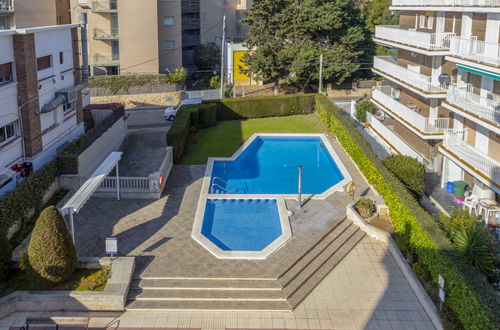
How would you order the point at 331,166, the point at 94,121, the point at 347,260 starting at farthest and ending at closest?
the point at 94,121 → the point at 331,166 → the point at 347,260

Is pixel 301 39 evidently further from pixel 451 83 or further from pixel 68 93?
pixel 68 93

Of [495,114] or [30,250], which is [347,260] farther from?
[30,250]

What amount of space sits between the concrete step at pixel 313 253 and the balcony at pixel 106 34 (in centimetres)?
3831

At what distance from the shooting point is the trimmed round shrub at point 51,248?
60.4 ft

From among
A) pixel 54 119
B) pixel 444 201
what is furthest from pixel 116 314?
pixel 444 201

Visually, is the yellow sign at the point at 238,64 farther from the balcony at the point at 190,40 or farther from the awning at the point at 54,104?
the awning at the point at 54,104

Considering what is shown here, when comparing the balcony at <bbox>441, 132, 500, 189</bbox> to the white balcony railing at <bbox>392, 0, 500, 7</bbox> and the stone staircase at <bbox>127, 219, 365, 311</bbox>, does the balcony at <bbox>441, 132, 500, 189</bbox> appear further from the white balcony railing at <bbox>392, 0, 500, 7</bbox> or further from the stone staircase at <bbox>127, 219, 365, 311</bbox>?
the stone staircase at <bbox>127, 219, 365, 311</bbox>

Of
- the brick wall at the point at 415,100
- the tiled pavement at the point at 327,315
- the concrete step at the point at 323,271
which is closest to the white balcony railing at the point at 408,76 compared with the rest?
the brick wall at the point at 415,100

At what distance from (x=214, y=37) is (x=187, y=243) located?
5530cm

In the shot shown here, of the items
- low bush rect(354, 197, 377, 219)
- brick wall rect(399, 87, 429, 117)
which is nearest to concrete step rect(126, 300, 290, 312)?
low bush rect(354, 197, 377, 219)

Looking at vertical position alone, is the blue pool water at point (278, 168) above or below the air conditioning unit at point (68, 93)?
below

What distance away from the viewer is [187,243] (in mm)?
22609

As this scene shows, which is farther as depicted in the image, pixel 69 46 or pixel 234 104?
pixel 234 104

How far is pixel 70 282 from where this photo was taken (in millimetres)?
19484
